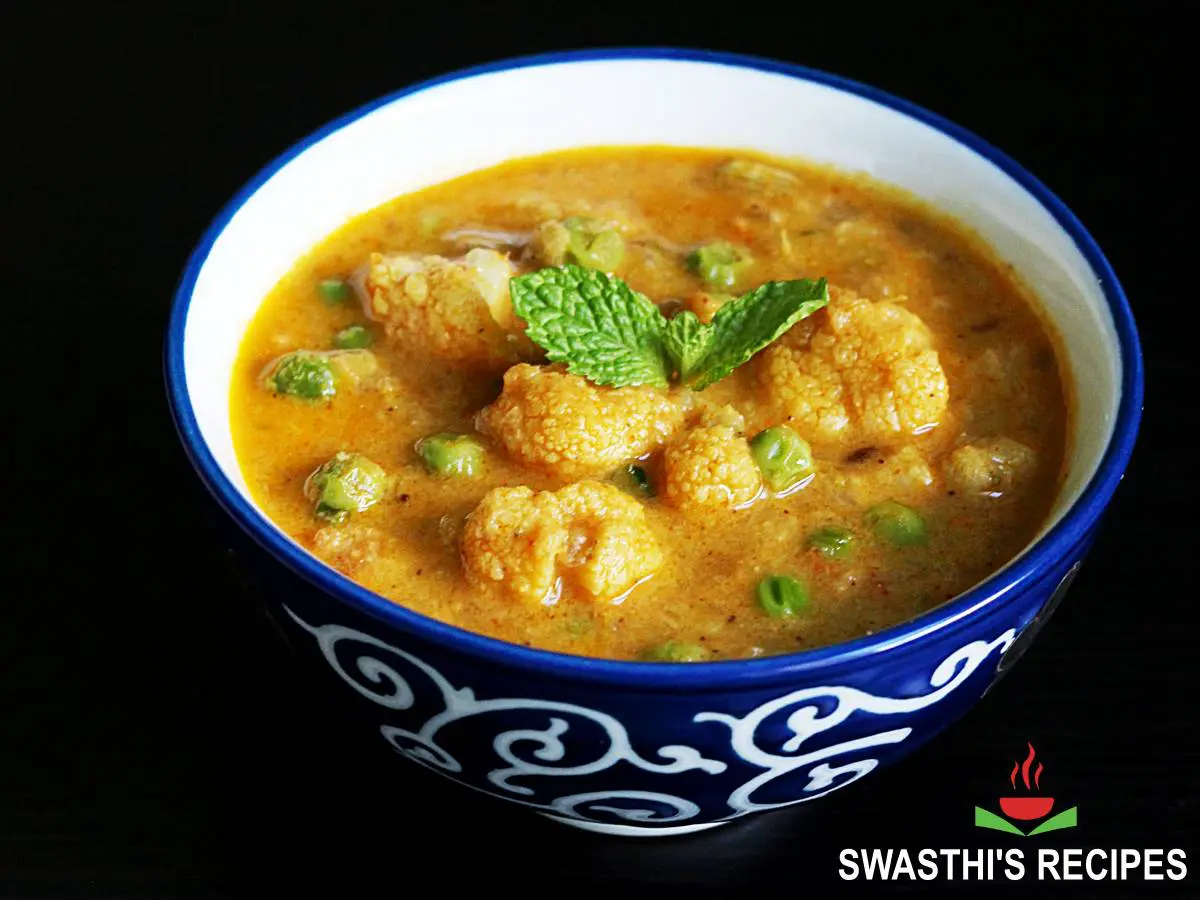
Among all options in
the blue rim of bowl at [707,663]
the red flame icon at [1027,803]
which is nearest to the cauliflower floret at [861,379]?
the blue rim of bowl at [707,663]

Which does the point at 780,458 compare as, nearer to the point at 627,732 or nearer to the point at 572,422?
the point at 572,422

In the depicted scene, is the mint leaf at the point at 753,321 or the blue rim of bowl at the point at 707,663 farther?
the mint leaf at the point at 753,321

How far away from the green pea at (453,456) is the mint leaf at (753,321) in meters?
0.46

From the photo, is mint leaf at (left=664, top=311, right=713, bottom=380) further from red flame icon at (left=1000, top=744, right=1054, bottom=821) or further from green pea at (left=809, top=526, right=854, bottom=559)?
red flame icon at (left=1000, top=744, right=1054, bottom=821)

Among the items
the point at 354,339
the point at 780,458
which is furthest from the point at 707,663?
the point at 354,339

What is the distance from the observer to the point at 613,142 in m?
3.95

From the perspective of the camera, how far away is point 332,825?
121 inches

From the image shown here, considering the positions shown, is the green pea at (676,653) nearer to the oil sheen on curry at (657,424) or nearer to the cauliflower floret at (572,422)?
the oil sheen on curry at (657,424)

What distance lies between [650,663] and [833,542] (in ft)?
2.22

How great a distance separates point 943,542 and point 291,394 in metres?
1.29

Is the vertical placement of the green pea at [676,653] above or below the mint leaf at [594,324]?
below

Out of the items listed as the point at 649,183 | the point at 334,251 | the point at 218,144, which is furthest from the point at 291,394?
the point at 218,144

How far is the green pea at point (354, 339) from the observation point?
11.0 ft

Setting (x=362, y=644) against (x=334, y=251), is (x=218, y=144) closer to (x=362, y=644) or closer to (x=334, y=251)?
(x=334, y=251)
